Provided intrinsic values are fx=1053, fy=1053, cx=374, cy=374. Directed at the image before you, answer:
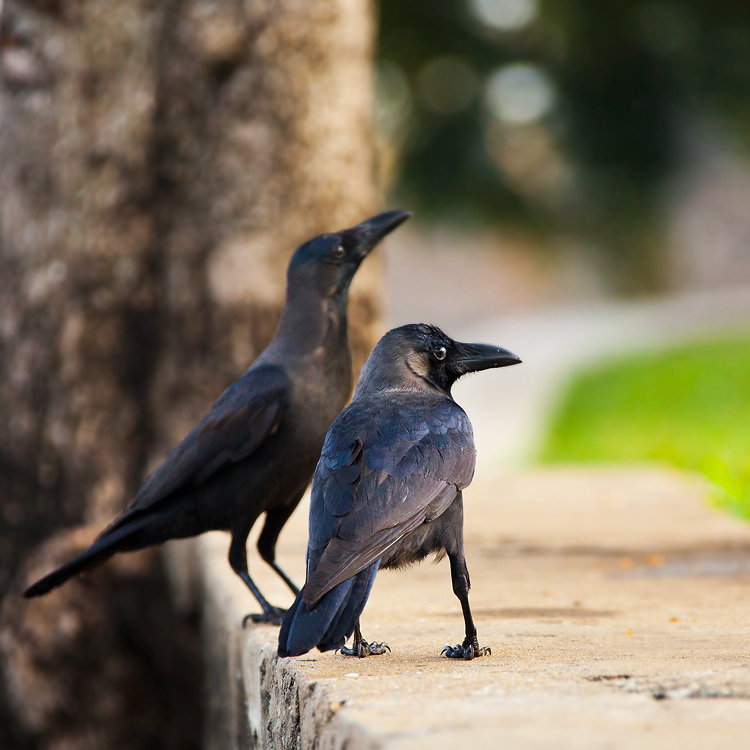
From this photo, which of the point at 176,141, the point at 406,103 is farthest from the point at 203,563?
the point at 406,103

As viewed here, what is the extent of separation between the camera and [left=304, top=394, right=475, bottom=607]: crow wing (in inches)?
77.4

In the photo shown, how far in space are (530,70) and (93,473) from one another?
38.2 ft

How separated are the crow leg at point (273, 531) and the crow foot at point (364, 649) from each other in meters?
0.60

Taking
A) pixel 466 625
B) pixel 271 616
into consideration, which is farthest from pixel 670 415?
pixel 466 625

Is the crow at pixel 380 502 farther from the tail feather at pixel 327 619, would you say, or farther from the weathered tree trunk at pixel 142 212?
the weathered tree trunk at pixel 142 212

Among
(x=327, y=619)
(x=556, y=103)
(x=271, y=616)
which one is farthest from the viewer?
(x=556, y=103)

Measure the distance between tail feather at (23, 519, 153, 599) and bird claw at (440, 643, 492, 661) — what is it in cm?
98

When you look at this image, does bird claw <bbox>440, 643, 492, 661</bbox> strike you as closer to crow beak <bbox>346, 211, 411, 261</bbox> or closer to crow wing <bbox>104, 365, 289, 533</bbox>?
crow wing <bbox>104, 365, 289, 533</bbox>

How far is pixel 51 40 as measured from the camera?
473cm

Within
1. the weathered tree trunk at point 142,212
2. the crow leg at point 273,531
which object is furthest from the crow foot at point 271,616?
the weathered tree trunk at point 142,212

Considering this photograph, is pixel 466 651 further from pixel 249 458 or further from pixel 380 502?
pixel 249 458

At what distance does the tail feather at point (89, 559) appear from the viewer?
2.60 metres

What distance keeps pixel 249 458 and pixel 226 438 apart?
79mm

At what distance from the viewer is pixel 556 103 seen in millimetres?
15039
